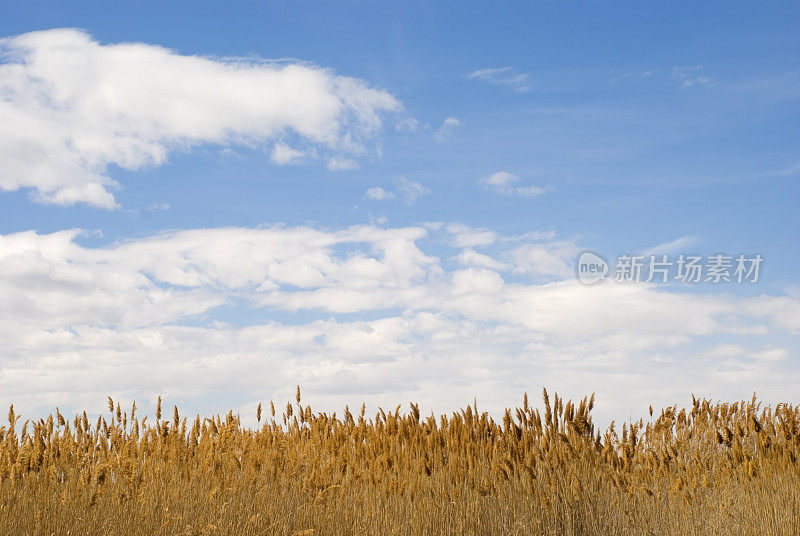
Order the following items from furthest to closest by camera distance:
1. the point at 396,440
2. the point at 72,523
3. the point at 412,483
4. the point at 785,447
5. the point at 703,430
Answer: the point at 703,430, the point at 785,447, the point at 396,440, the point at 412,483, the point at 72,523

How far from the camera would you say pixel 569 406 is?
280 inches

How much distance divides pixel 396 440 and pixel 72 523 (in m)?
2.95

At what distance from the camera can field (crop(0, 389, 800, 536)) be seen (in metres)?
5.47

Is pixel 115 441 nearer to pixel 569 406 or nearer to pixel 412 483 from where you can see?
pixel 412 483

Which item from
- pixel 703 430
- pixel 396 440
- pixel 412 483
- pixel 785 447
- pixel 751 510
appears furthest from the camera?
pixel 703 430

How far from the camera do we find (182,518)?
17.6ft

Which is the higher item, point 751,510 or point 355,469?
point 355,469

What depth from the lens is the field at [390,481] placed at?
5.47 metres

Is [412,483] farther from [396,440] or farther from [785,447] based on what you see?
[785,447]

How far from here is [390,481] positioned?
237 inches

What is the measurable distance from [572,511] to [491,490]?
Result: 0.71 meters

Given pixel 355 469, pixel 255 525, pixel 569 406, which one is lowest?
pixel 255 525

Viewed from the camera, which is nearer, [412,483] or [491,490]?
[412,483]

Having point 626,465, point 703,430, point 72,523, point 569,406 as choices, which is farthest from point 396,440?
point 703,430
